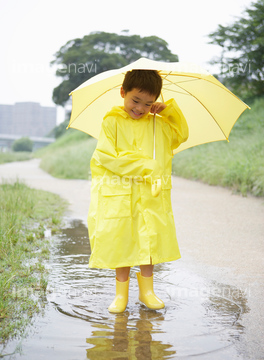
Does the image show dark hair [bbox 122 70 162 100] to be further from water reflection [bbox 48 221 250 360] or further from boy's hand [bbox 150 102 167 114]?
water reflection [bbox 48 221 250 360]

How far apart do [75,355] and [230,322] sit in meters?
1.02

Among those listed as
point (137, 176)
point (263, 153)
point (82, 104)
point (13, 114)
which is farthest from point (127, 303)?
point (13, 114)

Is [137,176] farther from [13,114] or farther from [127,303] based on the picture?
[13,114]

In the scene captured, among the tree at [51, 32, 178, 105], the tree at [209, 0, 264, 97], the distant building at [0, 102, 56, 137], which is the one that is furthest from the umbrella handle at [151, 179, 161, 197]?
the distant building at [0, 102, 56, 137]

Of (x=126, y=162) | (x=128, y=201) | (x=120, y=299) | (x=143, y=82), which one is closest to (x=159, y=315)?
(x=120, y=299)

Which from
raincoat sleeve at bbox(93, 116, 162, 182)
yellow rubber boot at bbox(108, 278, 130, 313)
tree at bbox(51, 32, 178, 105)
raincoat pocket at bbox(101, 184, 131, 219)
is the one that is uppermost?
tree at bbox(51, 32, 178, 105)

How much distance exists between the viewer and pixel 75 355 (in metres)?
2.28

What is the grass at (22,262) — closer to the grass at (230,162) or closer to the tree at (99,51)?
the grass at (230,162)

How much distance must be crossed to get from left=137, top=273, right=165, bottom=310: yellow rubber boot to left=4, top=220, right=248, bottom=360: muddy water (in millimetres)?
43

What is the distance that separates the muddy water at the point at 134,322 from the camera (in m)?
2.33

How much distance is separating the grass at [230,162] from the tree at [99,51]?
2038 centimetres

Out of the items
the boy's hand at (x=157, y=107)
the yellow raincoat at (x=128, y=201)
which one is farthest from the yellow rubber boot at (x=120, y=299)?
the boy's hand at (x=157, y=107)

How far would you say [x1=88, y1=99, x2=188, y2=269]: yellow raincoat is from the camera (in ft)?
9.16

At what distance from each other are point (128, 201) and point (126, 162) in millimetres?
244
